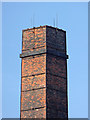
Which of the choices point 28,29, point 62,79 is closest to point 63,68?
point 62,79

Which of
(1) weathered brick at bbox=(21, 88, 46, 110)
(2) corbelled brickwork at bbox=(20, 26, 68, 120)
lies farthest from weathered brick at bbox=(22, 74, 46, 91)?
(1) weathered brick at bbox=(21, 88, 46, 110)

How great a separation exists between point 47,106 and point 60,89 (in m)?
1.81

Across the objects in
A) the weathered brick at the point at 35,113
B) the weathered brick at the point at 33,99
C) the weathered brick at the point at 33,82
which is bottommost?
the weathered brick at the point at 35,113

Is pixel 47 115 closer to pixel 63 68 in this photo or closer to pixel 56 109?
pixel 56 109

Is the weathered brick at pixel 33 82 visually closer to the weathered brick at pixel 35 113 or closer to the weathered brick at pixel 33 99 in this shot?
the weathered brick at pixel 33 99

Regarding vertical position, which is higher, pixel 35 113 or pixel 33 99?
pixel 33 99

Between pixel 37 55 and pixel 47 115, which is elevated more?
pixel 37 55

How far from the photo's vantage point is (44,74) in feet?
136

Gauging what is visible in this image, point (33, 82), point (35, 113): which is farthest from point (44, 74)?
point (35, 113)

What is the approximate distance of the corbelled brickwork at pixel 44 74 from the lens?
41188mm

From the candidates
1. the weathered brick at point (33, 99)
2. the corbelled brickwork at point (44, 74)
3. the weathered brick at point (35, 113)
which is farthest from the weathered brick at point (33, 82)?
the weathered brick at point (35, 113)

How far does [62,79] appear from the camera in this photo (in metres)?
42.3

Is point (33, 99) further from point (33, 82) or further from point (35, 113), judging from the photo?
point (33, 82)

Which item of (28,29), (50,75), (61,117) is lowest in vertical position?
(61,117)
